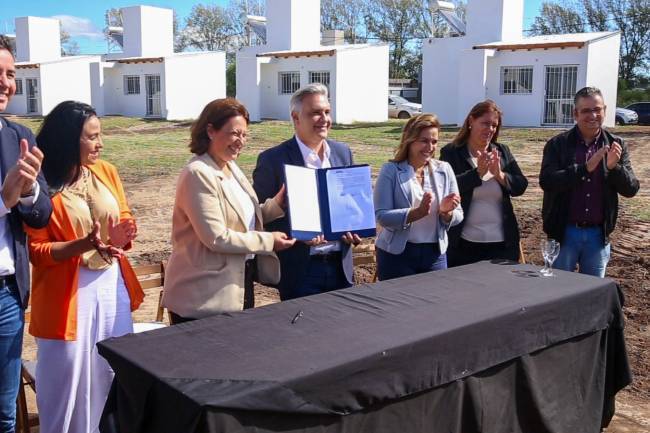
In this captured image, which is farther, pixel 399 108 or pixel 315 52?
pixel 399 108

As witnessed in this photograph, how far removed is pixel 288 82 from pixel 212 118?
30790 millimetres

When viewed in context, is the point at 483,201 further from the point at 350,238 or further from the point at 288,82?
the point at 288,82

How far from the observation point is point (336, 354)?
2.28 m

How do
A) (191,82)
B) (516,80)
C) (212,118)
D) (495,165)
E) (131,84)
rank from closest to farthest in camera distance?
(212,118)
(495,165)
(516,80)
(191,82)
(131,84)

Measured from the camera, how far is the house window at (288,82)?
32.7m

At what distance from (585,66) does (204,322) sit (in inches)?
981

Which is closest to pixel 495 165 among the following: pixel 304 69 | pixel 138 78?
pixel 304 69

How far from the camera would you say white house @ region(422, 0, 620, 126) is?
25.2 metres

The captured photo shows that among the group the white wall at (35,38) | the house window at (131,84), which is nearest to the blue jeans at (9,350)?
the house window at (131,84)

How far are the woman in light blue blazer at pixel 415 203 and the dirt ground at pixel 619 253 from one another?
4.71ft

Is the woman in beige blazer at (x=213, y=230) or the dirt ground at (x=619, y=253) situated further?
the dirt ground at (x=619, y=253)

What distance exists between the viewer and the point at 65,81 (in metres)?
38.2

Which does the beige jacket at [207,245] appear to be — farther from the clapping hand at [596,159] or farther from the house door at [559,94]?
→ the house door at [559,94]

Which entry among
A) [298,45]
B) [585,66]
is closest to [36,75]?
[298,45]
